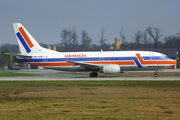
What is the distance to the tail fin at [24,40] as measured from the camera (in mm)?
36938

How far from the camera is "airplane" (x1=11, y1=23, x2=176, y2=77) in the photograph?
34469mm

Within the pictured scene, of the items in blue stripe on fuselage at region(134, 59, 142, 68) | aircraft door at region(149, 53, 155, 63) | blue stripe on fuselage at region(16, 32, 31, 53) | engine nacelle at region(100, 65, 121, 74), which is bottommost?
engine nacelle at region(100, 65, 121, 74)

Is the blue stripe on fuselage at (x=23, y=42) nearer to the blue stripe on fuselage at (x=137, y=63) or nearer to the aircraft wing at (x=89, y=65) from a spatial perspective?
the aircraft wing at (x=89, y=65)

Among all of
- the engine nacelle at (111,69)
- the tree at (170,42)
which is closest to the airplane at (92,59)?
the engine nacelle at (111,69)

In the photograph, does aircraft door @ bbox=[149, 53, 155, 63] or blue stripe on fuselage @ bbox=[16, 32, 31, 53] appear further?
blue stripe on fuselage @ bbox=[16, 32, 31, 53]

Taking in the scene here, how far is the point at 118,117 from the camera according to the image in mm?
10039

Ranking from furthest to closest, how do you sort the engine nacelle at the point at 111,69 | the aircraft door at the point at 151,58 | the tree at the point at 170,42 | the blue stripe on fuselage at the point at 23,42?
the tree at the point at 170,42 → the blue stripe on fuselage at the point at 23,42 → the aircraft door at the point at 151,58 → the engine nacelle at the point at 111,69

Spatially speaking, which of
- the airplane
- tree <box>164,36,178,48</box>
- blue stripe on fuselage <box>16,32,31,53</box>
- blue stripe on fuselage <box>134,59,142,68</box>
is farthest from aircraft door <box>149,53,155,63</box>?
tree <box>164,36,178,48</box>

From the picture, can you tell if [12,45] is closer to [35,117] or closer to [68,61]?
[68,61]

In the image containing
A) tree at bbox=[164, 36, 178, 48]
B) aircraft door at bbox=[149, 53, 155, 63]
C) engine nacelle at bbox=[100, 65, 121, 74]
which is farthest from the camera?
tree at bbox=[164, 36, 178, 48]

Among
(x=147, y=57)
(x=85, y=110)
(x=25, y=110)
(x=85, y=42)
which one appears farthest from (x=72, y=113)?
(x=85, y=42)

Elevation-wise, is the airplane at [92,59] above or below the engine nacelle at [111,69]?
above

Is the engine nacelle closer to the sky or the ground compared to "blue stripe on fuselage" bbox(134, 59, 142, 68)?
closer to the ground

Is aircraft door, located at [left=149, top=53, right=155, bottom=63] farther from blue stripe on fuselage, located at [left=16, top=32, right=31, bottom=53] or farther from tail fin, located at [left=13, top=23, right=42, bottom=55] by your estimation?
blue stripe on fuselage, located at [left=16, top=32, right=31, bottom=53]
